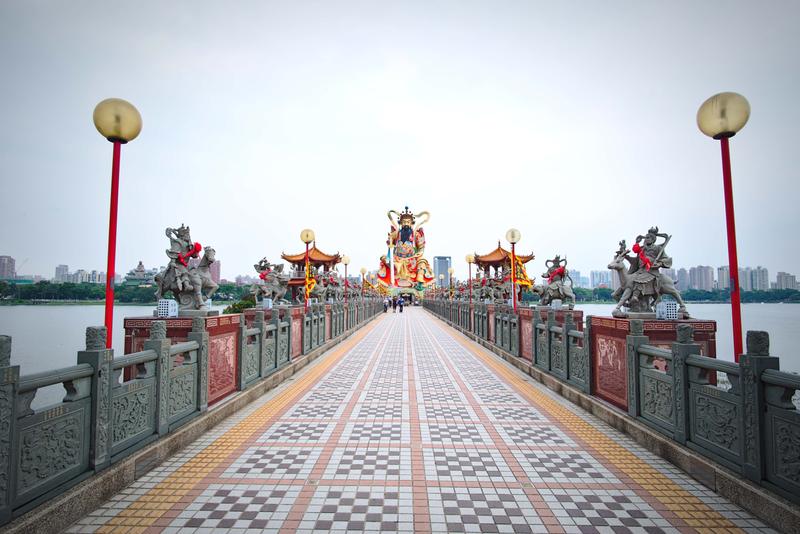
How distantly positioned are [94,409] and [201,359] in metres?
1.92

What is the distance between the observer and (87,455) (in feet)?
10.8

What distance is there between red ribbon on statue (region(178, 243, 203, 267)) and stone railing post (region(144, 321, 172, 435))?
8.24 ft

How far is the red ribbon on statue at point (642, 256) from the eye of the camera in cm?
629

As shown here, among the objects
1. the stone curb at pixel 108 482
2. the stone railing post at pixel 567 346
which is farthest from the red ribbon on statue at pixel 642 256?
the stone curb at pixel 108 482

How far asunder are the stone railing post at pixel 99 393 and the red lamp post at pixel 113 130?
0.85m

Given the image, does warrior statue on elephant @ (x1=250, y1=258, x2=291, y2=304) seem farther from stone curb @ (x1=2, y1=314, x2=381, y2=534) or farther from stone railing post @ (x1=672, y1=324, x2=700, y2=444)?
stone railing post @ (x1=672, y1=324, x2=700, y2=444)

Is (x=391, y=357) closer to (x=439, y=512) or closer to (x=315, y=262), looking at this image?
(x=439, y=512)

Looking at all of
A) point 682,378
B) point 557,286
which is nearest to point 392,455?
point 682,378

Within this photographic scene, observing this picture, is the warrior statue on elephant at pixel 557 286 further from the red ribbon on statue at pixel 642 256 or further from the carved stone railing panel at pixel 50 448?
the carved stone railing panel at pixel 50 448

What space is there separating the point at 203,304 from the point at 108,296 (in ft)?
8.27

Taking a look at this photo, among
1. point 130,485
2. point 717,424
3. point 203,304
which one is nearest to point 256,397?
point 203,304

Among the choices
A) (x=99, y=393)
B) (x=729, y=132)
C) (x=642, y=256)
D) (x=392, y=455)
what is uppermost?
(x=729, y=132)

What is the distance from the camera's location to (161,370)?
14.0 ft

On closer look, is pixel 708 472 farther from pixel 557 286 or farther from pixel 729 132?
pixel 557 286
